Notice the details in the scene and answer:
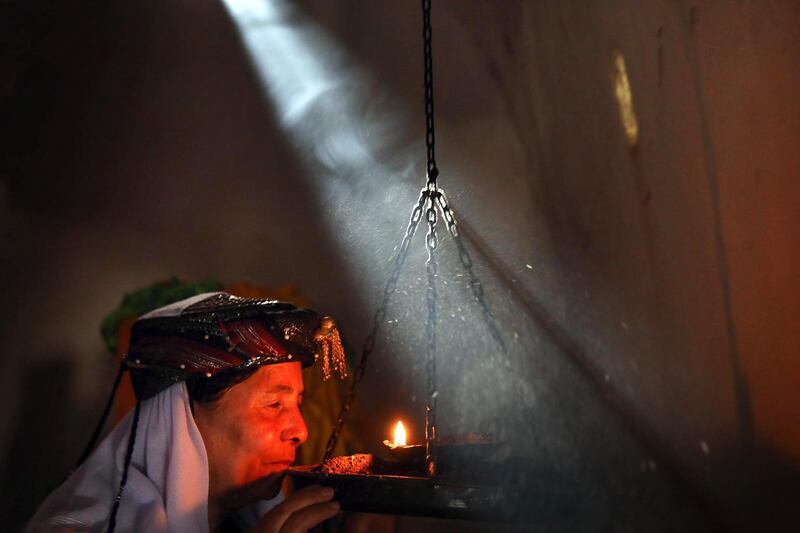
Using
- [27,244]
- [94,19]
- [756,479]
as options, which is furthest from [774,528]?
[94,19]

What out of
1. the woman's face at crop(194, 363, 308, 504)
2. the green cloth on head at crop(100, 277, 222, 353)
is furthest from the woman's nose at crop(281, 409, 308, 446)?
the green cloth on head at crop(100, 277, 222, 353)

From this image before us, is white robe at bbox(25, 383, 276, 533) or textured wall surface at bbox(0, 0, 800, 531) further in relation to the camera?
textured wall surface at bbox(0, 0, 800, 531)

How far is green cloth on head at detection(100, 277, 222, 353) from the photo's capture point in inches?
151

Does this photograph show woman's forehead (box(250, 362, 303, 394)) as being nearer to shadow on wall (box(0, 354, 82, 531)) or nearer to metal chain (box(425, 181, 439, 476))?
metal chain (box(425, 181, 439, 476))

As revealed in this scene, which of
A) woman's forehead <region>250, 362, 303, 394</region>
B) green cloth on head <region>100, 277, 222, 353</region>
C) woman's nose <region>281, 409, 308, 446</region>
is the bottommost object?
woman's nose <region>281, 409, 308, 446</region>

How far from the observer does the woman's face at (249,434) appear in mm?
2068

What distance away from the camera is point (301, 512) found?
181cm

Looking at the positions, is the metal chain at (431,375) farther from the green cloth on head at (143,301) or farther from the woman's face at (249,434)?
the green cloth on head at (143,301)

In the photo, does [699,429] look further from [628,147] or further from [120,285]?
[120,285]

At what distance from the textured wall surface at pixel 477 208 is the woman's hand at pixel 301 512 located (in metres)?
1.12

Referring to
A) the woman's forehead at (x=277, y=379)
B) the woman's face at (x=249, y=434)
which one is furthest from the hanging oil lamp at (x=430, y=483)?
the woman's forehead at (x=277, y=379)

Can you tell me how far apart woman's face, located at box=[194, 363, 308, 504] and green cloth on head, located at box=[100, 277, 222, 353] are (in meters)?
1.80

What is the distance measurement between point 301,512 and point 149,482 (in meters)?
0.44

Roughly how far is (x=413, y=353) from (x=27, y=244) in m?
2.58
